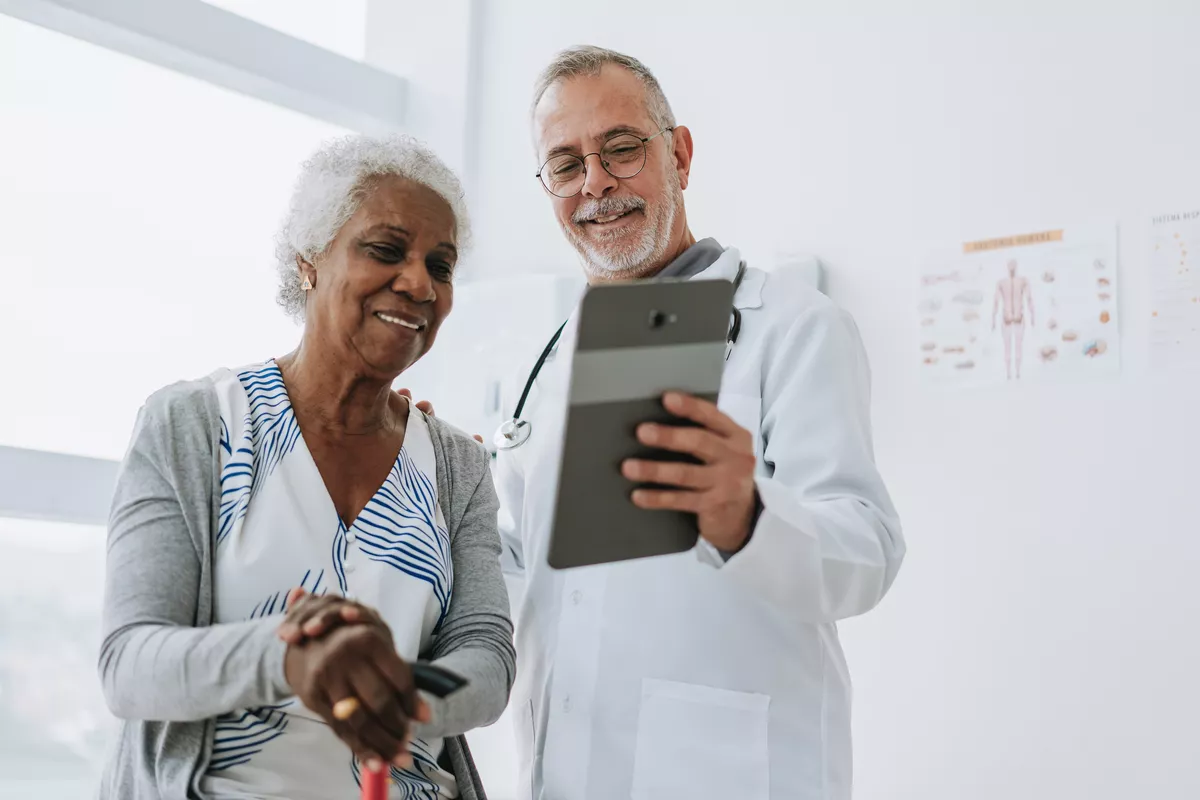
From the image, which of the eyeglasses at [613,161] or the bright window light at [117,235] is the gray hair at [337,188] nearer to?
the eyeglasses at [613,161]

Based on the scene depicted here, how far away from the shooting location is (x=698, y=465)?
1.04 metres

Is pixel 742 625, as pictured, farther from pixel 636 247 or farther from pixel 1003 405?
pixel 1003 405

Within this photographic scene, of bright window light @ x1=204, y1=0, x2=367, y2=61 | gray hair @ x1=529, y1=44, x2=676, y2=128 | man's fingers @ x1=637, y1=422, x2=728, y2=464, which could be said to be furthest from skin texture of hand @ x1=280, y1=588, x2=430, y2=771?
bright window light @ x1=204, y1=0, x2=367, y2=61

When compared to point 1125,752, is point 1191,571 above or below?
above

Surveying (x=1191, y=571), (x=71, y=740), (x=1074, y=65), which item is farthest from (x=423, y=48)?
(x=1191, y=571)

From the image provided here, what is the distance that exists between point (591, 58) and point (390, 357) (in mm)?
714

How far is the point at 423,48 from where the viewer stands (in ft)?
10.7

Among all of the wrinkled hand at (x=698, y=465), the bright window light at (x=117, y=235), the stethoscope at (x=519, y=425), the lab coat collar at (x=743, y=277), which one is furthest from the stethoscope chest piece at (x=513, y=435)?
the bright window light at (x=117, y=235)

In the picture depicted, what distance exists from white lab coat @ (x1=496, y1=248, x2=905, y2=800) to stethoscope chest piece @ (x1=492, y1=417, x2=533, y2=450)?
0.81 ft

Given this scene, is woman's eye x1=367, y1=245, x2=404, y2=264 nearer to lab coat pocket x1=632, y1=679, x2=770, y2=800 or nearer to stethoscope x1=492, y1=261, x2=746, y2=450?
stethoscope x1=492, y1=261, x2=746, y2=450

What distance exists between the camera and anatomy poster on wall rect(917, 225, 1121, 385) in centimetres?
216

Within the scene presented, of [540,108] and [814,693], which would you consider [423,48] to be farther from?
[814,693]

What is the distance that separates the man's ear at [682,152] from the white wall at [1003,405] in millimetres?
626

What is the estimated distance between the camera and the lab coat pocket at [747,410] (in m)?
1.55
